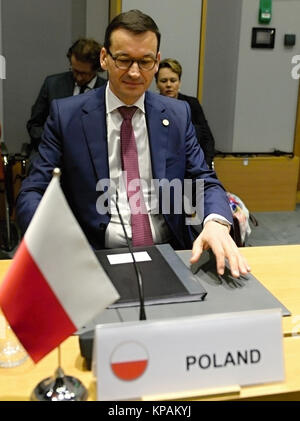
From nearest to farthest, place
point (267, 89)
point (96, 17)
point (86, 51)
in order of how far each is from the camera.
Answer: point (86, 51) < point (96, 17) < point (267, 89)

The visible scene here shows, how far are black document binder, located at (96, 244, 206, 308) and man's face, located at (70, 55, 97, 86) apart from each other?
251 cm

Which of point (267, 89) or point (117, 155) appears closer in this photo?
point (117, 155)

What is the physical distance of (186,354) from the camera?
3.33 ft

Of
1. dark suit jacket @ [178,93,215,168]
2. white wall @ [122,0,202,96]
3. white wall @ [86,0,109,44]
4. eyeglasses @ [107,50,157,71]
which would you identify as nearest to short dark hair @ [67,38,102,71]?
white wall @ [122,0,202,96]

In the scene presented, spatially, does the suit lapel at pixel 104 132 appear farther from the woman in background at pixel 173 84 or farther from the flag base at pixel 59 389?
the woman in background at pixel 173 84

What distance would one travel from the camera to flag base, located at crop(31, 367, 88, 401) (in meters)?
1.03

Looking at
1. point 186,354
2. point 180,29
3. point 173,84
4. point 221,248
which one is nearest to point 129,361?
point 186,354

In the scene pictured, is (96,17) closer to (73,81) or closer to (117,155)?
(73,81)

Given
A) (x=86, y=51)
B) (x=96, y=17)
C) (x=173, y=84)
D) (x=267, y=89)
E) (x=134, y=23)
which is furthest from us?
(x=267, y=89)

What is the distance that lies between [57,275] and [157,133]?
46.0 inches

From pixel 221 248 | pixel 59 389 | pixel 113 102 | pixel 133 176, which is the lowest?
pixel 59 389

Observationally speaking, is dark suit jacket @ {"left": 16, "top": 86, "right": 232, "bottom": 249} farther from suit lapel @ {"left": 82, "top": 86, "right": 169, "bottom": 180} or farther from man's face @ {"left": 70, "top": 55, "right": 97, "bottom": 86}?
man's face @ {"left": 70, "top": 55, "right": 97, "bottom": 86}
